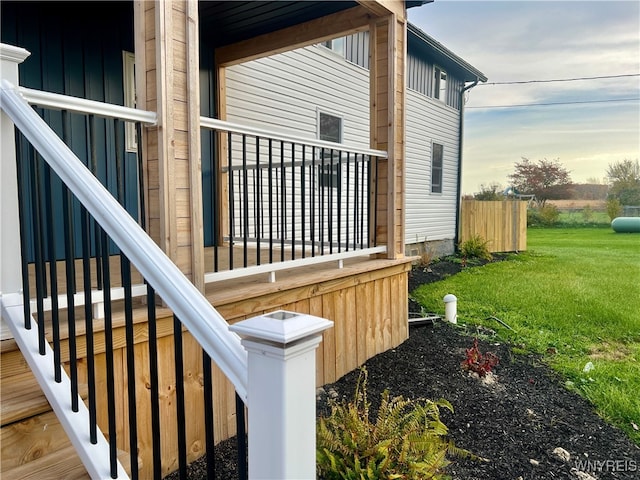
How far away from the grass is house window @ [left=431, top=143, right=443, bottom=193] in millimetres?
2395

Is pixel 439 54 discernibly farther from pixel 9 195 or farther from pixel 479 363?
pixel 9 195

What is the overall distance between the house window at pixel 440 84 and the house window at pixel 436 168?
4.05 feet

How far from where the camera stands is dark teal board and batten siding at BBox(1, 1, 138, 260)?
3592mm

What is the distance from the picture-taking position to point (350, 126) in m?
8.05

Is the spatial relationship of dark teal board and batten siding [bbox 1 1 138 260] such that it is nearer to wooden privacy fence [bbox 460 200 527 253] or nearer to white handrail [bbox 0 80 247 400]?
white handrail [bbox 0 80 247 400]

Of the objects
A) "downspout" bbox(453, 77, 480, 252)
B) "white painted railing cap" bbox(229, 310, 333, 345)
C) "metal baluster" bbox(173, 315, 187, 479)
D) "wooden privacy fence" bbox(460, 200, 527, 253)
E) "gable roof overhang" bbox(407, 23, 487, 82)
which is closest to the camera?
"white painted railing cap" bbox(229, 310, 333, 345)

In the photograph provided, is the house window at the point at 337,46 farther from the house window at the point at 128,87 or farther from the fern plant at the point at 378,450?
the fern plant at the point at 378,450

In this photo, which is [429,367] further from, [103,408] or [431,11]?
[431,11]

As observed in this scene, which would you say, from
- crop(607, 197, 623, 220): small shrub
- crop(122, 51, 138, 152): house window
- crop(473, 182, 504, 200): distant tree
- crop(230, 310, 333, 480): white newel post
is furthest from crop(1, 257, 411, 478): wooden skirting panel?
crop(607, 197, 623, 220): small shrub

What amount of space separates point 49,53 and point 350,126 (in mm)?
5169

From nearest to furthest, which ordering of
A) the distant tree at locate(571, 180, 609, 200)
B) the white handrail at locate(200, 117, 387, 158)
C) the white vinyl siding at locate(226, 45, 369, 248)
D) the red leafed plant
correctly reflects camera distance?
the white handrail at locate(200, 117, 387, 158) → the red leafed plant → the white vinyl siding at locate(226, 45, 369, 248) → the distant tree at locate(571, 180, 609, 200)

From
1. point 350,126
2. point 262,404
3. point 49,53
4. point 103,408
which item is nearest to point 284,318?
point 262,404

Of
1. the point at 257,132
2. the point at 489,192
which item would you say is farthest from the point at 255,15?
the point at 489,192

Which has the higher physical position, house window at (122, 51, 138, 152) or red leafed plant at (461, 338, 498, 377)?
house window at (122, 51, 138, 152)
